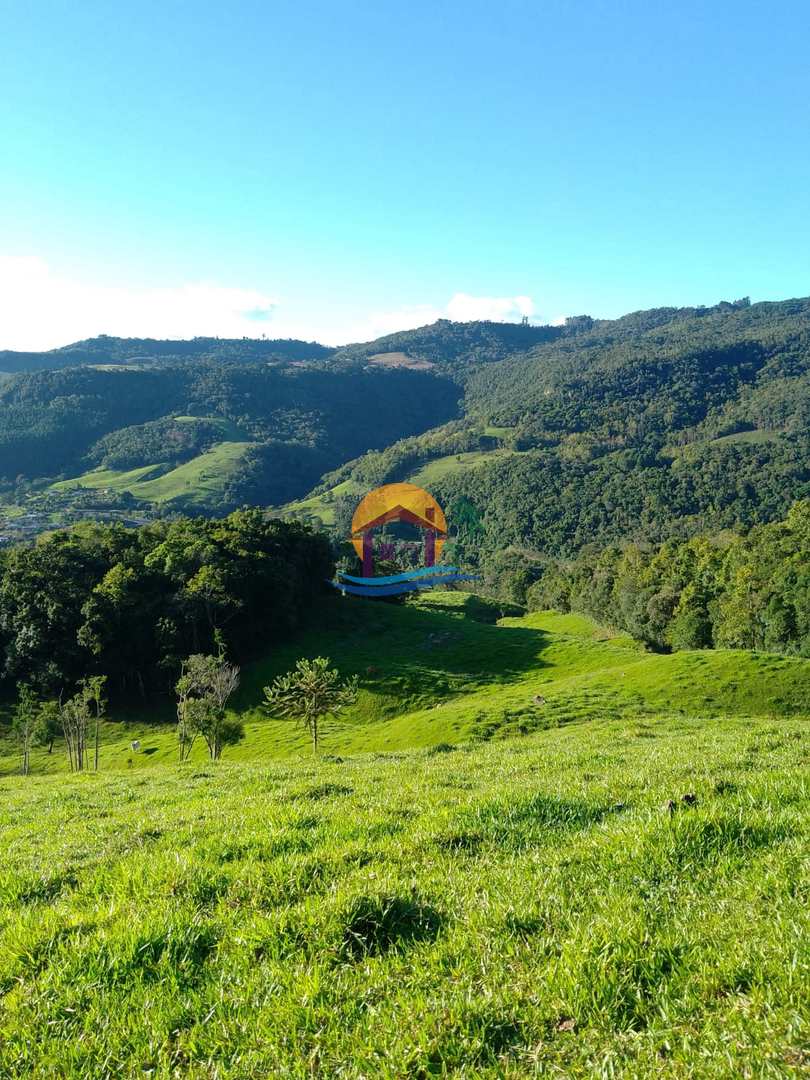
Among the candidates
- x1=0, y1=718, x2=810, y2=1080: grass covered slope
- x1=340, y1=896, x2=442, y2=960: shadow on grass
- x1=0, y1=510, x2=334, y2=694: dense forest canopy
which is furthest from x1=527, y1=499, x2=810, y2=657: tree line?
x1=340, y1=896, x2=442, y2=960: shadow on grass

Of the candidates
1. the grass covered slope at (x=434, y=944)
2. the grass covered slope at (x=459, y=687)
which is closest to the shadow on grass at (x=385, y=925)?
the grass covered slope at (x=434, y=944)

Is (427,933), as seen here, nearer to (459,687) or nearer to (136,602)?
(459,687)

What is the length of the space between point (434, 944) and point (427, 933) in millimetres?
209

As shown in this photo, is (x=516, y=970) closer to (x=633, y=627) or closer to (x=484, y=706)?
(x=484, y=706)

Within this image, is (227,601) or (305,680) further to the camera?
(227,601)

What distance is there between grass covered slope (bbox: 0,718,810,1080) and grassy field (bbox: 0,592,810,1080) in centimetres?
2

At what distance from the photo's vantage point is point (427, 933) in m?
5.19

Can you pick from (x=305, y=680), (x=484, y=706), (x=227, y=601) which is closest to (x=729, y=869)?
(x=305, y=680)

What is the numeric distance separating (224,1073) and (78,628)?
7065cm

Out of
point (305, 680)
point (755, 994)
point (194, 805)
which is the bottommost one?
point (305, 680)

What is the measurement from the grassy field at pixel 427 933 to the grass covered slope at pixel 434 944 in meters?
0.02

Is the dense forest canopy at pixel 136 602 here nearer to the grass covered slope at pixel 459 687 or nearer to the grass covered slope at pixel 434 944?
the grass covered slope at pixel 459 687

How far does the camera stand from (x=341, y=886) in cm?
606

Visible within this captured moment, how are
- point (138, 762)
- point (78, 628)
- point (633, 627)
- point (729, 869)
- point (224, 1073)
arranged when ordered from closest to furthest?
point (224, 1073) → point (729, 869) → point (138, 762) → point (78, 628) → point (633, 627)
